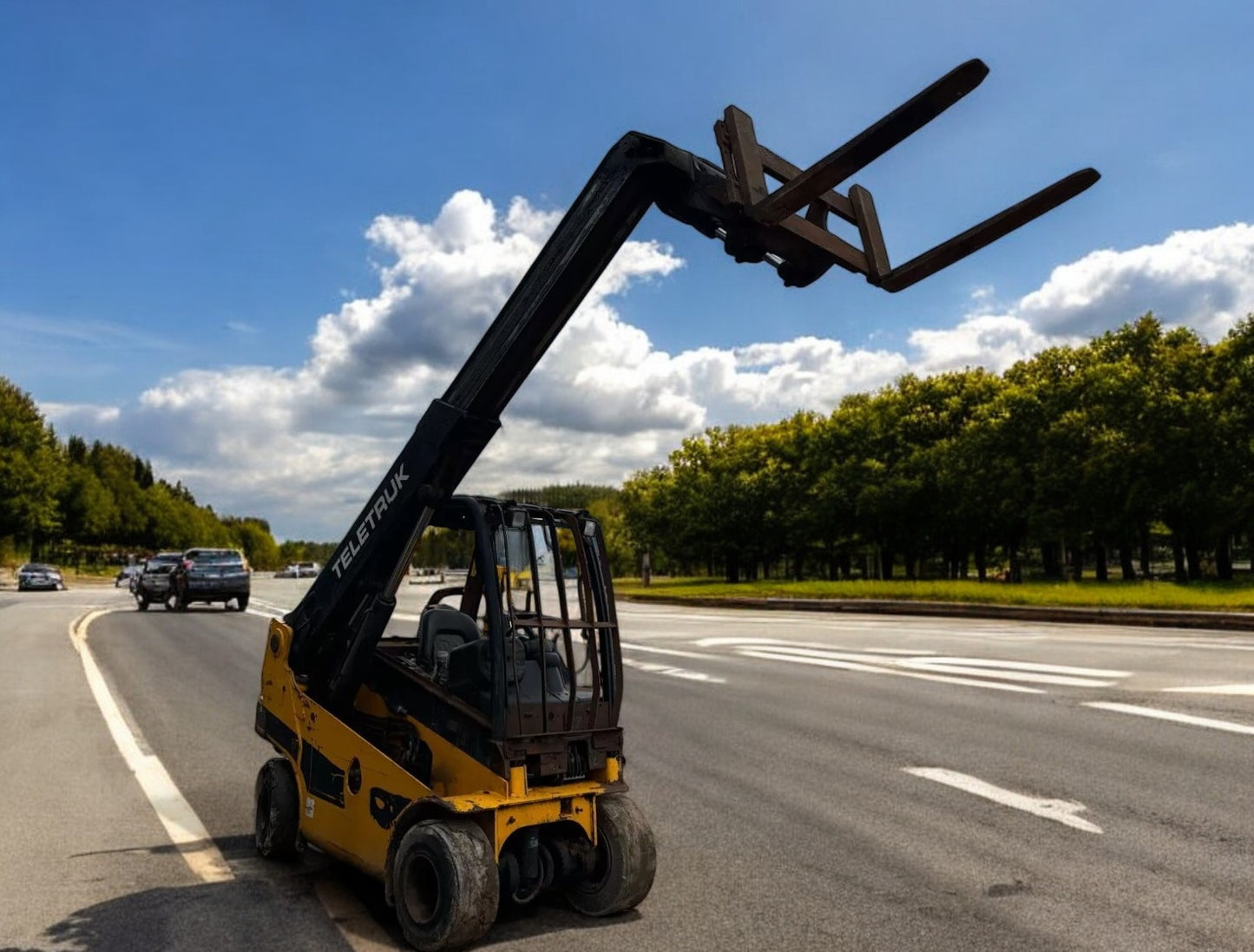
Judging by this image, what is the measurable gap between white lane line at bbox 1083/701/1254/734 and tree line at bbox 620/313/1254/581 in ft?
116

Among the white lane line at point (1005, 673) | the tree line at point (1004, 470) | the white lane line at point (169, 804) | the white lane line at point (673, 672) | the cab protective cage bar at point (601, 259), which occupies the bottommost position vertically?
the white lane line at point (169, 804)

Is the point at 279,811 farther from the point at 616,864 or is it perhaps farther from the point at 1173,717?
the point at 1173,717

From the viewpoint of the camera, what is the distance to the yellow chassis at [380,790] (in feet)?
14.4

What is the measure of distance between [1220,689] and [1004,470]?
4288cm

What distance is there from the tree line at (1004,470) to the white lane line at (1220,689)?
3334cm

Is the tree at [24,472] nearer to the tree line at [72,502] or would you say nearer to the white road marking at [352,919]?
the tree line at [72,502]

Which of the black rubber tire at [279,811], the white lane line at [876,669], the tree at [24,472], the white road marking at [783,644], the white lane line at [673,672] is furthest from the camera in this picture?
the tree at [24,472]

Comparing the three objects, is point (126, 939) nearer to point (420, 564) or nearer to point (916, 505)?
point (420, 564)

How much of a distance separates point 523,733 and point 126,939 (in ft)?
6.42

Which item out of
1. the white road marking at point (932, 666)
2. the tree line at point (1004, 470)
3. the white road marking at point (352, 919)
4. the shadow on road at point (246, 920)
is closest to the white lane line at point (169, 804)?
the shadow on road at point (246, 920)

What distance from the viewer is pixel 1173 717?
1017 centimetres

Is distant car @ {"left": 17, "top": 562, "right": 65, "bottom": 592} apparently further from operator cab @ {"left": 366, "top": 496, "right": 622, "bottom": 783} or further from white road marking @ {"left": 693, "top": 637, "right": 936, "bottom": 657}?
operator cab @ {"left": 366, "top": 496, "right": 622, "bottom": 783}

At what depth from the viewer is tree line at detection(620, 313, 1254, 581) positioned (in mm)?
43844

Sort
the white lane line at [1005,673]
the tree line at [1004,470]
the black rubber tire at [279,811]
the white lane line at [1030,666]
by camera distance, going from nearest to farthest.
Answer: the black rubber tire at [279,811], the white lane line at [1005,673], the white lane line at [1030,666], the tree line at [1004,470]
